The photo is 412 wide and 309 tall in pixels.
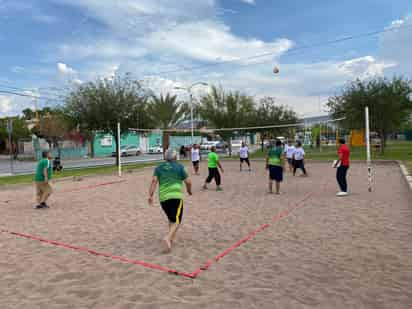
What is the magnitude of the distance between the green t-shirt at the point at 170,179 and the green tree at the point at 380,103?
24256 mm

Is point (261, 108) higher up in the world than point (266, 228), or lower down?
higher up

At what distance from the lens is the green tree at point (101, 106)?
2505 centimetres

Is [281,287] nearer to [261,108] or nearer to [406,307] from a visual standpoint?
[406,307]

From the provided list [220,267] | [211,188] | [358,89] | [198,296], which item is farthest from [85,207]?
[358,89]

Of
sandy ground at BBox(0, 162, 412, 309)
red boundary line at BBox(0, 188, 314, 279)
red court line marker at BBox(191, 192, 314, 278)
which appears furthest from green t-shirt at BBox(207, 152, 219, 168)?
red boundary line at BBox(0, 188, 314, 279)

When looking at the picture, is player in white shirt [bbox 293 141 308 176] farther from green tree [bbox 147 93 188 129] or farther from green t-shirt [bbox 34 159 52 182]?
green tree [bbox 147 93 188 129]

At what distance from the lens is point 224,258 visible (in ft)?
16.9

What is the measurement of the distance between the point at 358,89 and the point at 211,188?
62.7 ft

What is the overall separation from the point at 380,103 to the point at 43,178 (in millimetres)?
23926

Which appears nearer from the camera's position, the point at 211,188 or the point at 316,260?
the point at 316,260

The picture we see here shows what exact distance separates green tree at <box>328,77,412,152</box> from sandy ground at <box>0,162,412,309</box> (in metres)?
18.2

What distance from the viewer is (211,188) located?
517 inches

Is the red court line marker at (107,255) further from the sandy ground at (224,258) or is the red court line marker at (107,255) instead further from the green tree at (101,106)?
the green tree at (101,106)

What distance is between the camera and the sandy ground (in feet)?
12.6
